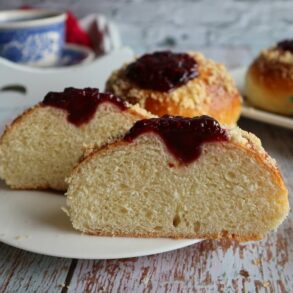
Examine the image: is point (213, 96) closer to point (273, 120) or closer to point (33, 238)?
point (273, 120)

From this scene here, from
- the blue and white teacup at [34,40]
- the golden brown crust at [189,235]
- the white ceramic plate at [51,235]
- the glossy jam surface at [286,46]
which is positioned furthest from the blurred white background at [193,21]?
the golden brown crust at [189,235]

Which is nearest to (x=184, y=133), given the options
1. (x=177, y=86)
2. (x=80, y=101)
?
(x=80, y=101)

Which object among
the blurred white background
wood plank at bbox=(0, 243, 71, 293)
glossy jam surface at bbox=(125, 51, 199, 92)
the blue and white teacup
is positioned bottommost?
the blurred white background

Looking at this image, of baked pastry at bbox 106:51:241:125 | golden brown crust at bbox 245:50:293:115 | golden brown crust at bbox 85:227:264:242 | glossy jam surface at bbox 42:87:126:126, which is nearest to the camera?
golden brown crust at bbox 85:227:264:242

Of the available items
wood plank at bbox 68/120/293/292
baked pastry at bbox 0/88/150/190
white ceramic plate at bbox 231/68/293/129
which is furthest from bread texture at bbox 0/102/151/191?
white ceramic plate at bbox 231/68/293/129

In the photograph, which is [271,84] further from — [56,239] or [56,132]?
[56,239]

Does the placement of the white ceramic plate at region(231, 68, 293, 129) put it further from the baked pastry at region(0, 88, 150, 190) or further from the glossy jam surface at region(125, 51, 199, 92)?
the baked pastry at region(0, 88, 150, 190)

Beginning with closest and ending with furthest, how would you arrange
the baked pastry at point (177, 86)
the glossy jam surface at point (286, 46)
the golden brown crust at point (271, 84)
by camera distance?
the baked pastry at point (177, 86) → the golden brown crust at point (271, 84) → the glossy jam surface at point (286, 46)

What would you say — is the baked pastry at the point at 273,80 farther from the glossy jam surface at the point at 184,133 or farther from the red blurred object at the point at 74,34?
the red blurred object at the point at 74,34
